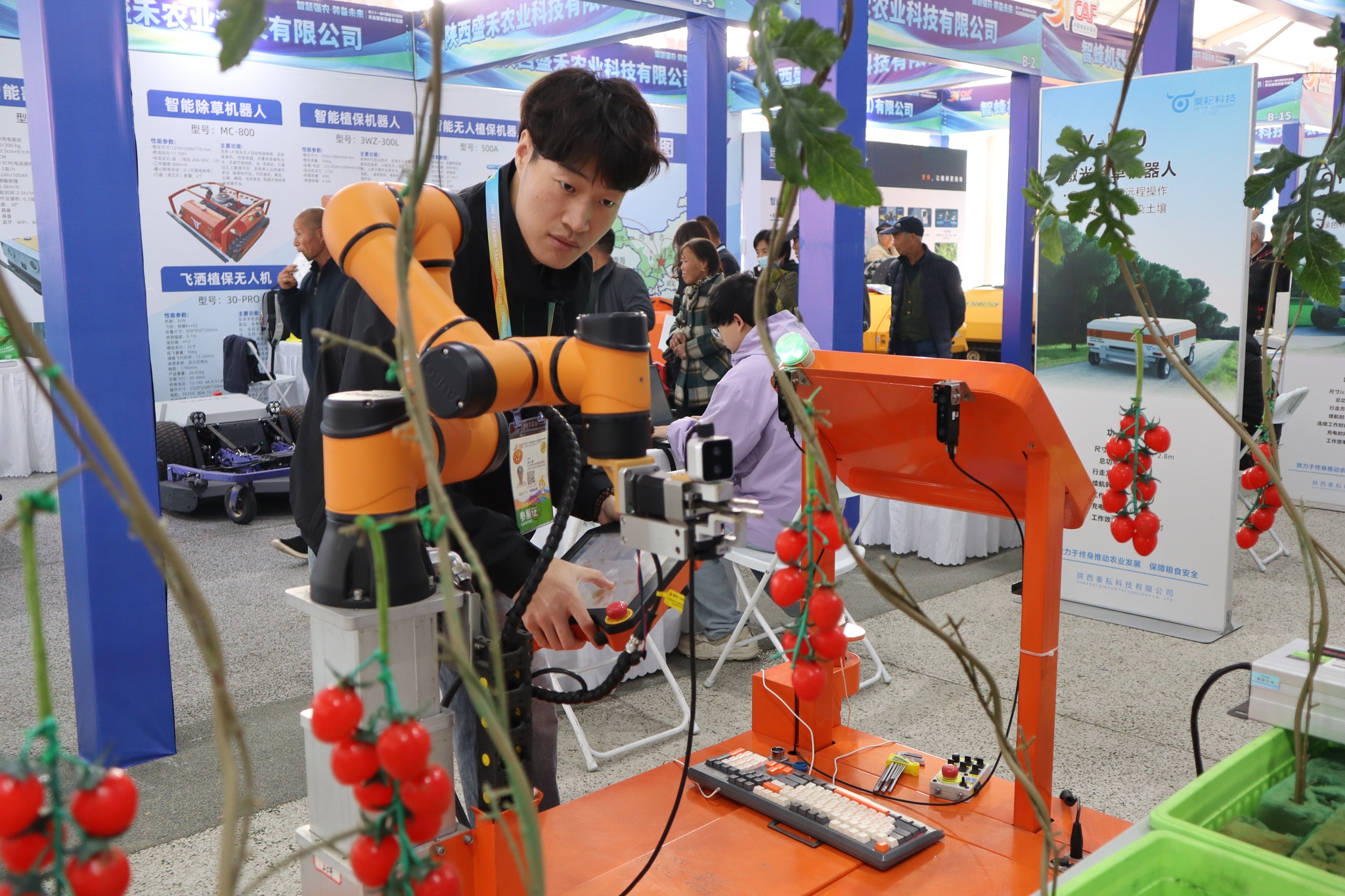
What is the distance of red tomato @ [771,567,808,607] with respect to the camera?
3.65ft

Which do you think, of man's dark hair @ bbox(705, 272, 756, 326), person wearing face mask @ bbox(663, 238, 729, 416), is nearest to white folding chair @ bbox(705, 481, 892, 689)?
man's dark hair @ bbox(705, 272, 756, 326)

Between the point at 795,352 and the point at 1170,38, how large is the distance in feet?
15.3

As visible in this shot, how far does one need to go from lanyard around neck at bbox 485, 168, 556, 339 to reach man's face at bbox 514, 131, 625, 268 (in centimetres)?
3

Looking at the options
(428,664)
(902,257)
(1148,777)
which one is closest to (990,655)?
(1148,777)

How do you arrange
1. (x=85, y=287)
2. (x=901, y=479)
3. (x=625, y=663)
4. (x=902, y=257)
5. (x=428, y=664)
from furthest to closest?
1. (x=902, y=257)
2. (x=85, y=287)
3. (x=901, y=479)
4. (x=625, y=663)
5. (x=428, y=664)

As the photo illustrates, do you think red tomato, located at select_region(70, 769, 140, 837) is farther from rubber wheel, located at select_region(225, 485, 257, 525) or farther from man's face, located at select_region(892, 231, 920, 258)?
man's face, located at select_region(892, 231, 920, 258)

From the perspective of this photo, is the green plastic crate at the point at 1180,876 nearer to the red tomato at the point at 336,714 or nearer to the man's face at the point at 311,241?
the red tomato at the point at 336,714

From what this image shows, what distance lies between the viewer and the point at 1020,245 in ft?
26.5

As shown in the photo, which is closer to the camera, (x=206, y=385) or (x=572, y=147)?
(x=572, y=147)

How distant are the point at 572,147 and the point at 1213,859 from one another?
4.00 feet

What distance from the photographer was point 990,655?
3857 millimetres

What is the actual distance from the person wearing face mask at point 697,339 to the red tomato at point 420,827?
4.44 meters

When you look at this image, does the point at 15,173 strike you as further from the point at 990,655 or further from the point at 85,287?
the point at 990,655

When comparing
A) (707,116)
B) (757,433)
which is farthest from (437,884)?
(707,116)
